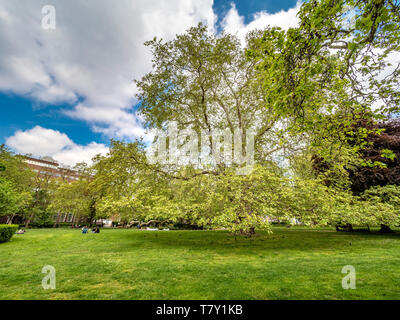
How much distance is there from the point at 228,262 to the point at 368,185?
1872 cm

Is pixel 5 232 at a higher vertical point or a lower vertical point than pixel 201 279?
higher

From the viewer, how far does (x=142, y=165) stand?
13.8 meters
